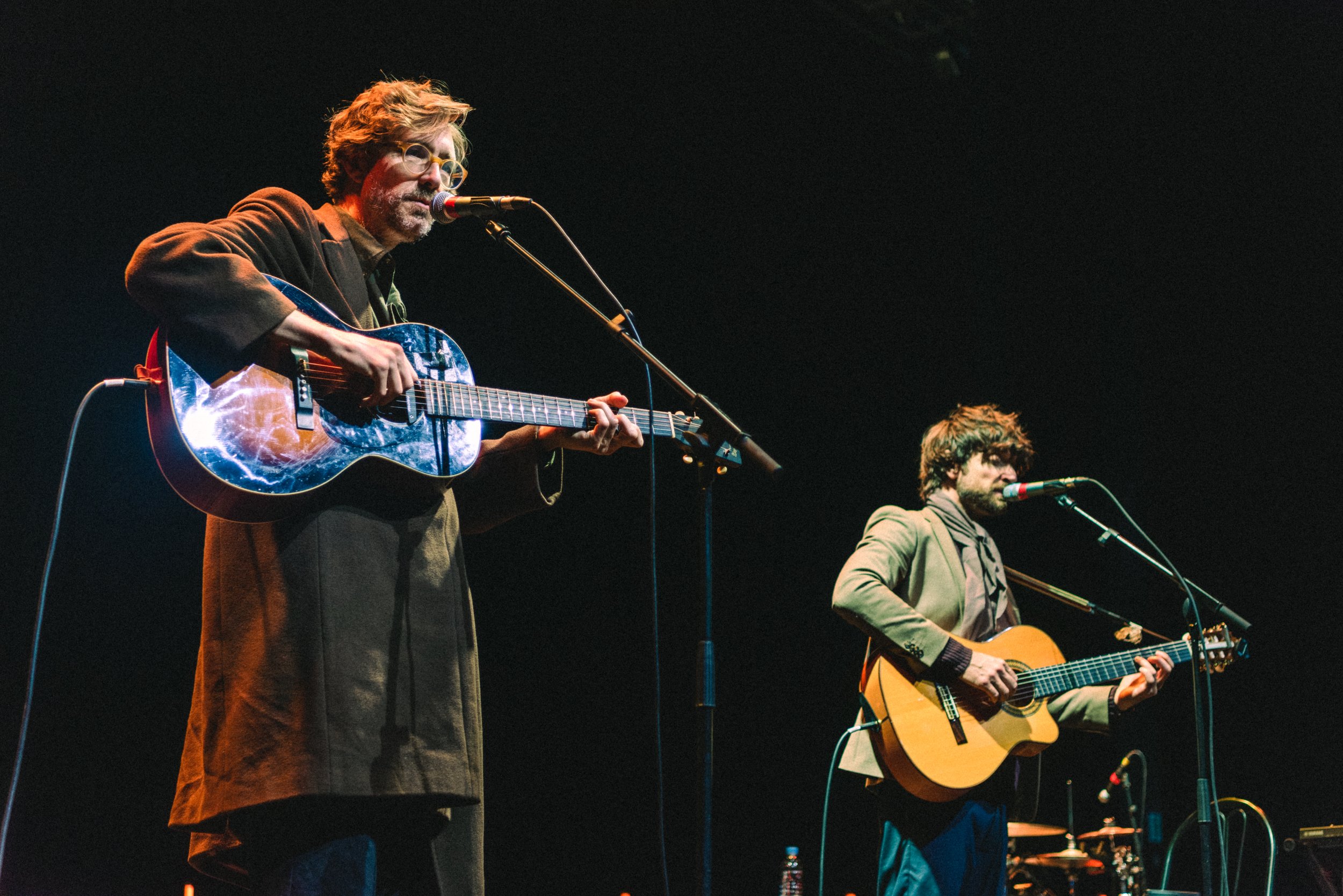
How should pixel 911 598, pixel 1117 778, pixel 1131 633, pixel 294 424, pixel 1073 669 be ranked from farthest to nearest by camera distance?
pixel 1117 778
pixel 1131 633
pixel 1073 669
pixel 911 598
pixel 294 424

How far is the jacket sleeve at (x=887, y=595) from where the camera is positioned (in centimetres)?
360

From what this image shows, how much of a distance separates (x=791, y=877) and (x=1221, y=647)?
228 cm

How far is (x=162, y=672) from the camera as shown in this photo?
3.47 meters

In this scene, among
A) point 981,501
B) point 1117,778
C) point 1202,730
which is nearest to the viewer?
point 1202,730

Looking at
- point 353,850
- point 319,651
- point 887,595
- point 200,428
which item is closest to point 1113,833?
point 887,595

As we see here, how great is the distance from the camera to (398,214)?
2.32 metres

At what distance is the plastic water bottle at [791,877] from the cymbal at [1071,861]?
131cm

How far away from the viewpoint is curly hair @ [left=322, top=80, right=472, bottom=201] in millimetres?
2377

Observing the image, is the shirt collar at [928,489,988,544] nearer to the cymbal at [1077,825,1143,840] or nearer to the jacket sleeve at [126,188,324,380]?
the cymbal at [1077,825,1143,840]

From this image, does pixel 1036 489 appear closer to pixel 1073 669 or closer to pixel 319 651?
pixel 1073 669

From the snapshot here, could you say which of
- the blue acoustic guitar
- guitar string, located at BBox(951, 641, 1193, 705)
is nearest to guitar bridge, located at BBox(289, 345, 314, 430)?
the blue acoustic guitar

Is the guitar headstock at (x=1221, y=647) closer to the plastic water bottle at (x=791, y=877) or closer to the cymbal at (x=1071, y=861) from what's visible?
the cymbal at (x=1071, y=861)

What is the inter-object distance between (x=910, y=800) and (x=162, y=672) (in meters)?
2.59

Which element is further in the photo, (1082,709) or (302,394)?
(1082,709)
